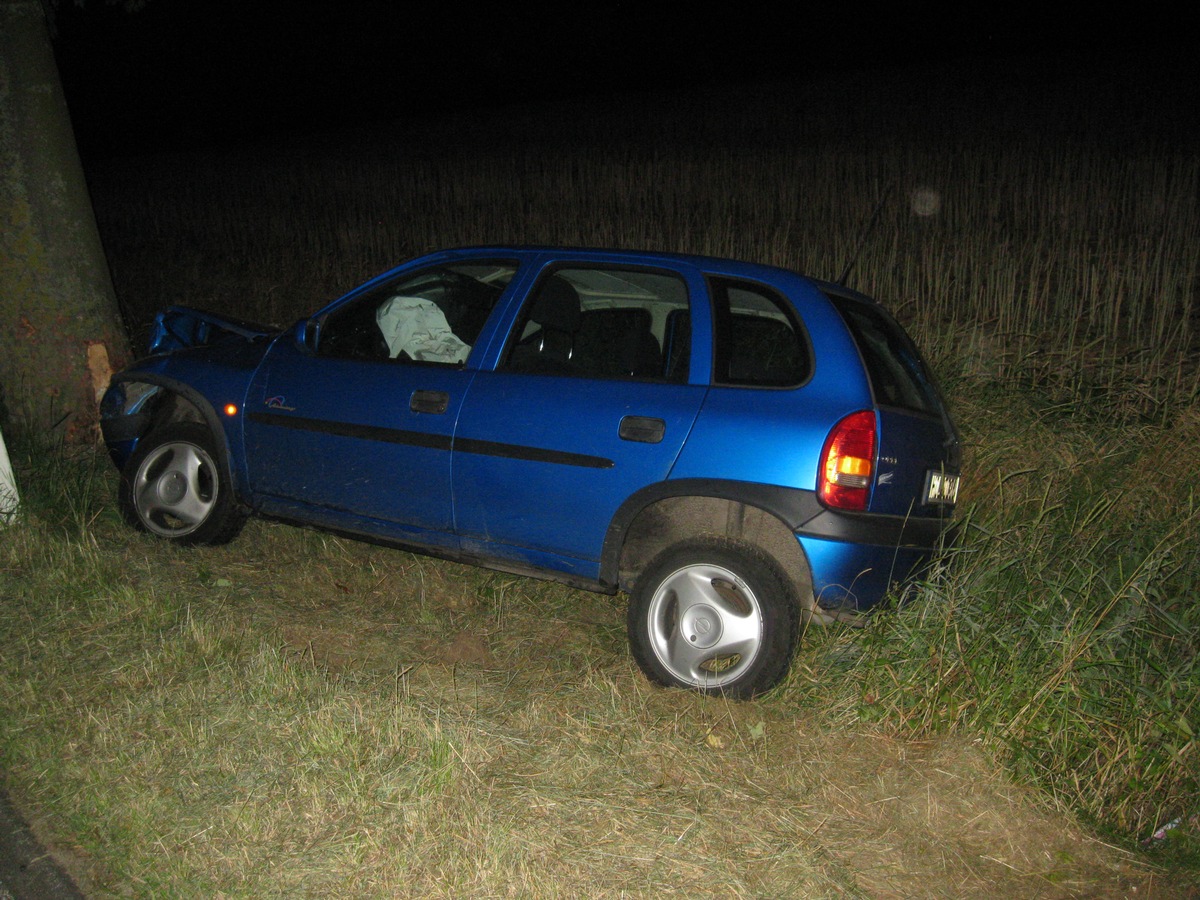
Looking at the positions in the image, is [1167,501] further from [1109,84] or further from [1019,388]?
[1109,84]

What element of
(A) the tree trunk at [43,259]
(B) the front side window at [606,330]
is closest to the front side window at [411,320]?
(B) the front side window at [606,330]

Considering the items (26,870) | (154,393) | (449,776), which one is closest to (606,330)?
(449,776)

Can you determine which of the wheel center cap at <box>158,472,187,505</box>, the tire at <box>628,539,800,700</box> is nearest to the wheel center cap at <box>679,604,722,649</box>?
the tire at <box>628,539,800,700</box>

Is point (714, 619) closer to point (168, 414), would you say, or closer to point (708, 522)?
point (708, 522)

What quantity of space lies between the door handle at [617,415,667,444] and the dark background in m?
28.3

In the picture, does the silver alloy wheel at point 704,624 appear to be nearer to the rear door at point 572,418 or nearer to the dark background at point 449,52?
the rear door at point 572,418

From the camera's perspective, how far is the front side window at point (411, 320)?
4.76 meters

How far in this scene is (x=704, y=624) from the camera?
149 inches

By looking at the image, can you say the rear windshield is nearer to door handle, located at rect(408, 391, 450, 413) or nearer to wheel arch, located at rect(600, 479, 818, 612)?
wheel arch, located at rect(600, 479, 818, 612)

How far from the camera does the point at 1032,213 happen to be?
11445 millimetres

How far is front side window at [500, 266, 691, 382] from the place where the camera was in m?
4.14

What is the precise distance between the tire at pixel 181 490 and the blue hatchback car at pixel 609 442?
0.4 inches

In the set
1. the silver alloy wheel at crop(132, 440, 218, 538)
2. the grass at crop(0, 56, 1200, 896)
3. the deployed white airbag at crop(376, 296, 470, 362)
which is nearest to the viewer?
the grass at crop(0, 56, 1200, 896)

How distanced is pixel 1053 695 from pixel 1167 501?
1.95 m
